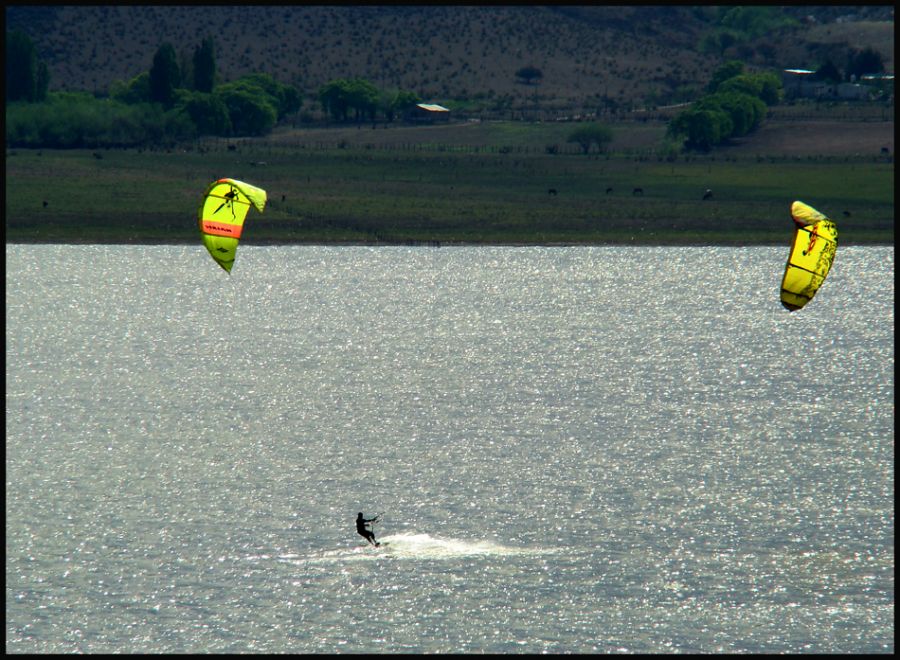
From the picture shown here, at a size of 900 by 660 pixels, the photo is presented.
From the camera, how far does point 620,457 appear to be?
67000mm

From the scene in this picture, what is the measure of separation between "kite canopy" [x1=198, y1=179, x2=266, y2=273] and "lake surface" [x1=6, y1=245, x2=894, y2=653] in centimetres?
960

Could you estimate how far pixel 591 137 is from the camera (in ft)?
637

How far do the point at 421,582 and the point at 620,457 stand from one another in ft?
70.4

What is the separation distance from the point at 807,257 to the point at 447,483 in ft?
56.1

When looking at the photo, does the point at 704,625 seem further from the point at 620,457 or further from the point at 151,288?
the point at 151,288

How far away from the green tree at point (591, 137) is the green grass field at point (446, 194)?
649 cm

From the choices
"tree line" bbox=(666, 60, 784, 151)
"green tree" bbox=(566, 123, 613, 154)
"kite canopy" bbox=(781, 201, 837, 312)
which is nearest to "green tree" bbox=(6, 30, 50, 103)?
"green tree" bbox=(566, 123, 613, 154)

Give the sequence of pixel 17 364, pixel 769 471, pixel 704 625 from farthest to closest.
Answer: pixel 17 364 < pixel 769 471 < pixel 704 625

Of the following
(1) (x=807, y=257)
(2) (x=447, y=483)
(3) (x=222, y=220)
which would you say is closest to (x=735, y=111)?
(2) (x=447, y=483)

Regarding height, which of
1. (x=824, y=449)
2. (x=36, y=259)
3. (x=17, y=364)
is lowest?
(x=36, y=259)

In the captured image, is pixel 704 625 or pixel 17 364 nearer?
pixel 704 625

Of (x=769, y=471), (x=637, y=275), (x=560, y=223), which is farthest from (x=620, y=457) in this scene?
(x=637, y=275)

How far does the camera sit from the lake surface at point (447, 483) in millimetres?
44250

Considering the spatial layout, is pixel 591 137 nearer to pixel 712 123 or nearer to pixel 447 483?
pixel 712 123
